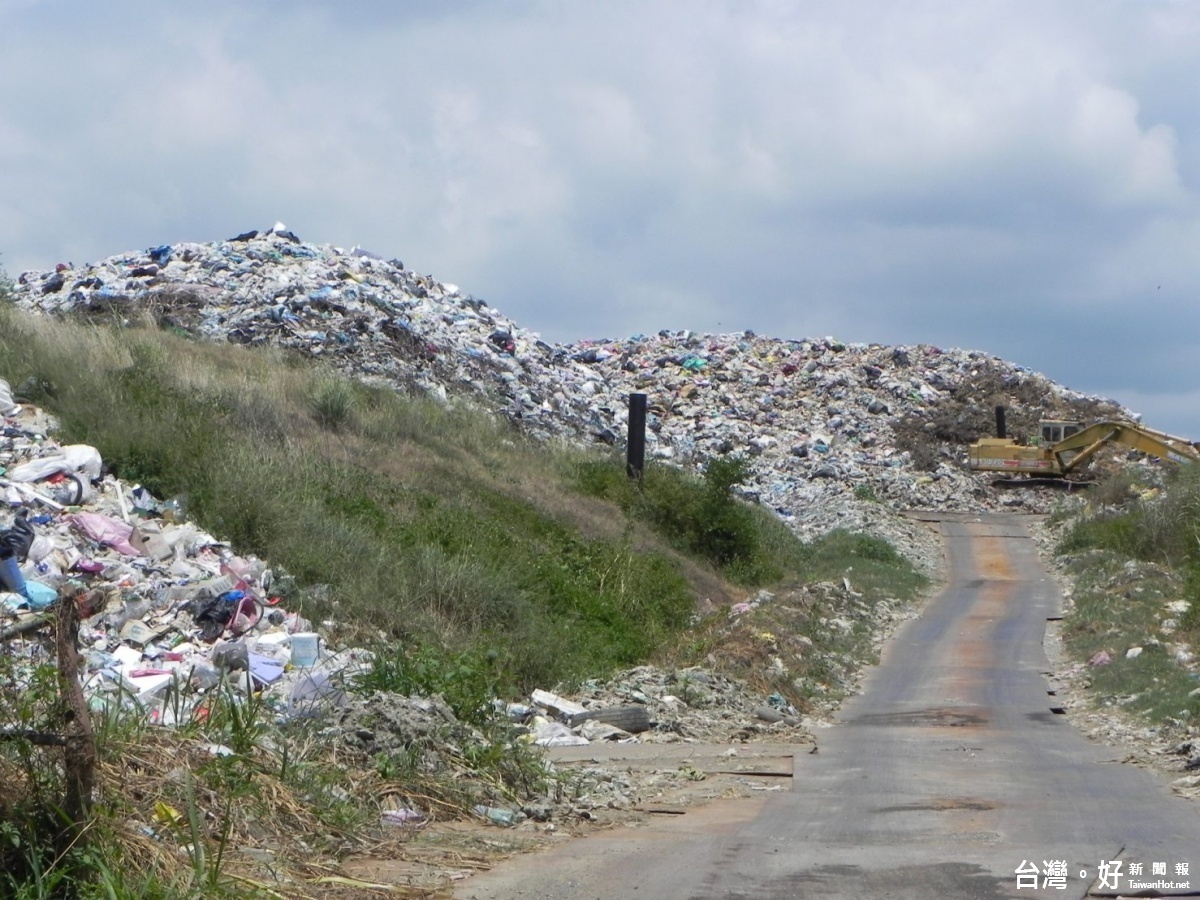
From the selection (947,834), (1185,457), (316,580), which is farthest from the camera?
(1185,457)

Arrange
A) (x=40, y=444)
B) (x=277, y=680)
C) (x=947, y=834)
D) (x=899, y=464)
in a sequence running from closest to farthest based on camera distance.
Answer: (x=947, y=834), (x=277, y=680), (x=40, y=444), (x=899, y=464)

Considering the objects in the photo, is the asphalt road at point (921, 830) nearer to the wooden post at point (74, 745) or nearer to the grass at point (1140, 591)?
the grass at point (1140, 591)

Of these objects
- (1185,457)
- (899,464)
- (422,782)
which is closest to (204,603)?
(422,782)

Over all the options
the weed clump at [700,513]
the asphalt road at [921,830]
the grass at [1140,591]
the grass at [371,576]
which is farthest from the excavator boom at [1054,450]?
the asphalt road at [921,830]

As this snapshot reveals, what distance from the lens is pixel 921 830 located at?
6.58 metres

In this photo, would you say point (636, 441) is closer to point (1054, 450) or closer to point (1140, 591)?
point (1140, 591)

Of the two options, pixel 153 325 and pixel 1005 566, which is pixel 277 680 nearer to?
pixel 153 325

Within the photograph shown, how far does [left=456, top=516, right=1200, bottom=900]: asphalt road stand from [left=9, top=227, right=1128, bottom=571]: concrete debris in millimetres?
14367

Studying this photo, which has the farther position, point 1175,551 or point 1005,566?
point 1005,566

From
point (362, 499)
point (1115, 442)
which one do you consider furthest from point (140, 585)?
point (1115, 442)

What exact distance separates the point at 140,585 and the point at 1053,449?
27.7 metres

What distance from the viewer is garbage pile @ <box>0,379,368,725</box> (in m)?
10.1

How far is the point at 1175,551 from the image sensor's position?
2242cm

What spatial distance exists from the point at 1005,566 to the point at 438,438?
11936mm
